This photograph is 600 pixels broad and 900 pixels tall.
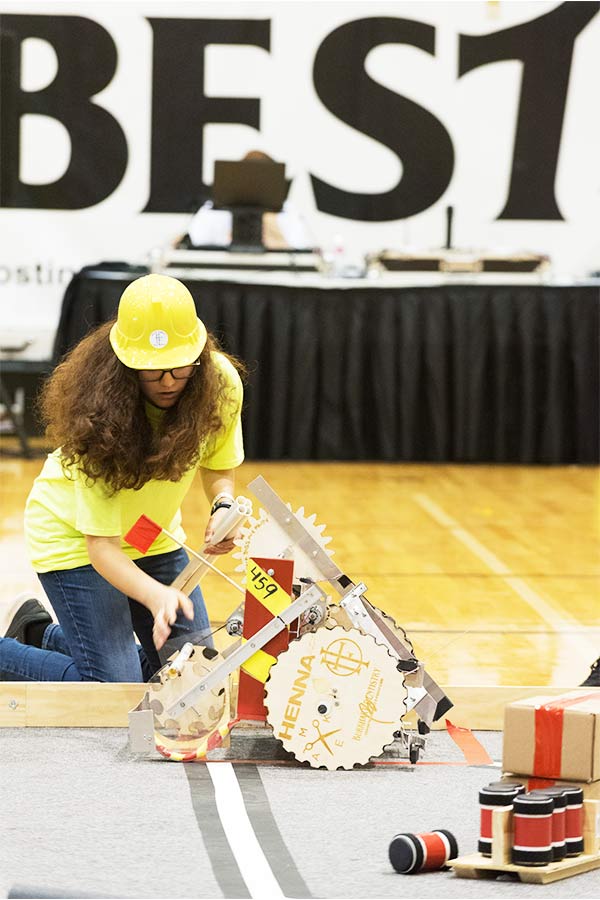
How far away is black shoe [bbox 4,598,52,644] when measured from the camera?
12.3ft

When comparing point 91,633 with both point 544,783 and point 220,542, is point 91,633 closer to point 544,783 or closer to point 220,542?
point 220,542

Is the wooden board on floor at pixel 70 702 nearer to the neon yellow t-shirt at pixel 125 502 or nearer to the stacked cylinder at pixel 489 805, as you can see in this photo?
the neon yellow t-shirt at pixel 125 502

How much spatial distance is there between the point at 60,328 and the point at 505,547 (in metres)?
3.23

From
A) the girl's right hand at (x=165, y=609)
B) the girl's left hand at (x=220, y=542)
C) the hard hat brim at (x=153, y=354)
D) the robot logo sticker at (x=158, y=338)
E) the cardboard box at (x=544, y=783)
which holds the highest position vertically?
the robot logo sticker at (x=158, y=338)

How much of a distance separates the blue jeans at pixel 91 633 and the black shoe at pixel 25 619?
129 mm

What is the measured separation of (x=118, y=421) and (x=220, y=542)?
0.34m

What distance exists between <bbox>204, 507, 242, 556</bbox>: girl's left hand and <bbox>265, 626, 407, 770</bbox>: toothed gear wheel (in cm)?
34

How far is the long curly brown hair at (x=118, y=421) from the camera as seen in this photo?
320 centimetres

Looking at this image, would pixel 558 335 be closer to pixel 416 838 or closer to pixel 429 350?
pixel 429 350

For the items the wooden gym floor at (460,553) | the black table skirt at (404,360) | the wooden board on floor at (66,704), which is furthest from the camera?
the black table skirt at (404,360)

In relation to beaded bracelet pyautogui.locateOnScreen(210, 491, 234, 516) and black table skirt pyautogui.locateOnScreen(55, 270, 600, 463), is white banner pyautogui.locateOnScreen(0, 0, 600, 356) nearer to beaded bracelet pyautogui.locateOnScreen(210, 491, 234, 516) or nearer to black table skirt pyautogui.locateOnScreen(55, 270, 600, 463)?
black table skirt pyautogui.locateOnScreen(55, 270, 600, 463)

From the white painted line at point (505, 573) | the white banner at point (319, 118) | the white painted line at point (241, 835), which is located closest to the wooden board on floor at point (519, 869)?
the white painted line at point (241, 835)

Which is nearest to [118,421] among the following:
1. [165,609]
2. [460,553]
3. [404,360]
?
[165,609]

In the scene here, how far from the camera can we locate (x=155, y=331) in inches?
125
